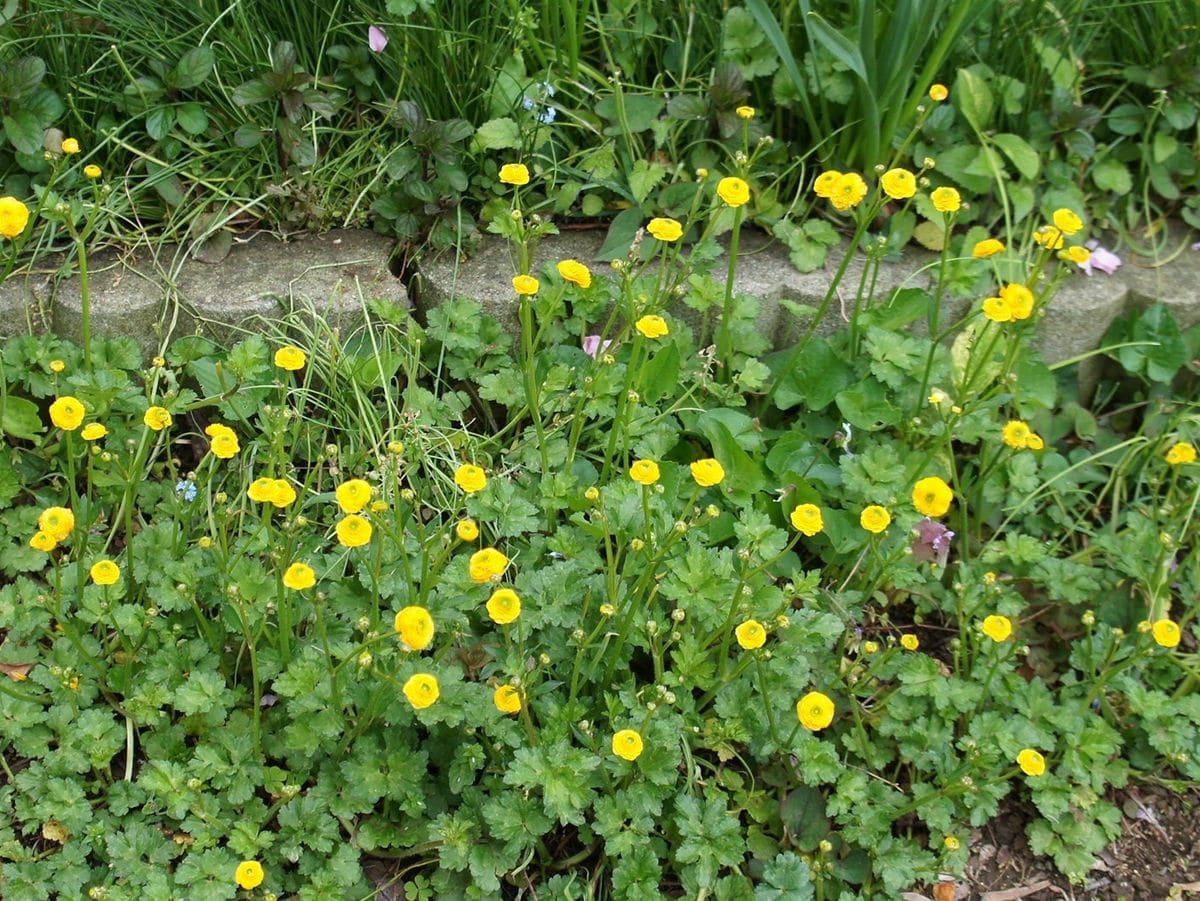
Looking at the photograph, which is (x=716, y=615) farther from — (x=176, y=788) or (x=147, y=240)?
(x=147, y=240)

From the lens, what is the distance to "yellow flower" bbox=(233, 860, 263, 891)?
1689mm

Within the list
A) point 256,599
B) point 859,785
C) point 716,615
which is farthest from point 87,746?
point 859,785

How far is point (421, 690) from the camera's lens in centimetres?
157

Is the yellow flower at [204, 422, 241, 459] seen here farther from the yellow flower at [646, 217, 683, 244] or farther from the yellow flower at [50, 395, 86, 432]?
the yellow flower at [646, 217, 683, 244]

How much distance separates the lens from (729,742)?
6.66ft

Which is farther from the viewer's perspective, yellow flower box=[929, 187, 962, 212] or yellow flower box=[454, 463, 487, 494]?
yellow flower box=[929, 187, 962, 212]

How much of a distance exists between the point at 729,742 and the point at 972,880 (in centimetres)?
50

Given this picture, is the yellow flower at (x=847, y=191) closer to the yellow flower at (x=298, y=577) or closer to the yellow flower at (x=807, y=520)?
the yellow flower at (x=807, y=520)

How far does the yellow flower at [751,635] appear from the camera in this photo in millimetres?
1746

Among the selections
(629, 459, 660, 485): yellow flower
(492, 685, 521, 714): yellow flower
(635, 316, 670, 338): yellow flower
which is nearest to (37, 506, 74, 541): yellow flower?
(492, 685, 521, 714): yellow flower

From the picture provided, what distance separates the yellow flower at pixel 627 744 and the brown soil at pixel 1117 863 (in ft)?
2.48

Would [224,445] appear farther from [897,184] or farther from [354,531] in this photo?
[897,184]

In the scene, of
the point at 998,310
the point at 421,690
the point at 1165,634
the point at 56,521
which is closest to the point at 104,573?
the point at 56,521

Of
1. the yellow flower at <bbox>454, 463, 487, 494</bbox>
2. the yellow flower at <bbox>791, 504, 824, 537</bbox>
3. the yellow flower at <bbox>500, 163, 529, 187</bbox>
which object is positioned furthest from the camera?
the yellow flower at <bbox>500, 163, 529, 187</bbox>
